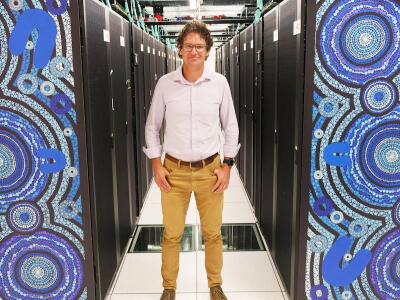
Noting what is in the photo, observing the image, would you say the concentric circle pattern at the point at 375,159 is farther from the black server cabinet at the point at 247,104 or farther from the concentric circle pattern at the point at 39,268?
the black server cabinet at the point at 247,104

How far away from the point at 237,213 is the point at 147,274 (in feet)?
4.62

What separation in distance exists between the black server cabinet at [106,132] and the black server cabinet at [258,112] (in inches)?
44.3

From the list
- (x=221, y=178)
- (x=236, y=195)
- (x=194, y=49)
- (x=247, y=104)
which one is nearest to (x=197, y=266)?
(x=221, y=178)

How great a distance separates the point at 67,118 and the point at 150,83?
2.93 metres

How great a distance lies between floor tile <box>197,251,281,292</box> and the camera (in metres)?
2.62

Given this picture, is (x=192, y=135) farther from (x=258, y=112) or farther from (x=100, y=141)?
(x=258, y=112)

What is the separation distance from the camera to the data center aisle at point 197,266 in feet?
8.41

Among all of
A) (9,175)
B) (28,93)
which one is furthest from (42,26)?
(9,175)

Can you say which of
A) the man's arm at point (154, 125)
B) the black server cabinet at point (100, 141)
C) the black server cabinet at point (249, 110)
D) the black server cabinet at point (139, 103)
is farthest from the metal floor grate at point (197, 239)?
the man's arm at point (154, 125)

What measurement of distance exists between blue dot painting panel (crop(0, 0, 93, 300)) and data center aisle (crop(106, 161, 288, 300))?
1.67 feet

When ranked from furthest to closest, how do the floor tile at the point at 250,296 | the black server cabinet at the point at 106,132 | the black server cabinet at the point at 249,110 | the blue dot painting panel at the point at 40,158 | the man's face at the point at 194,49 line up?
the black server cabinet at the point at 249,110, the floor tile at the point at 250,296, the black server cabinet at the point at 106,132, the man's face at the point at 194,49, the blue dot painting panel at the point at 40,158

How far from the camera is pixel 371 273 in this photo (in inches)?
87.0

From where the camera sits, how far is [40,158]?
2.01 m

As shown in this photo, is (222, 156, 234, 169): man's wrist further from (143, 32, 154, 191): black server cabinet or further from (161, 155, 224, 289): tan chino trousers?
(143, 32, 154, 191): black server cabinet
